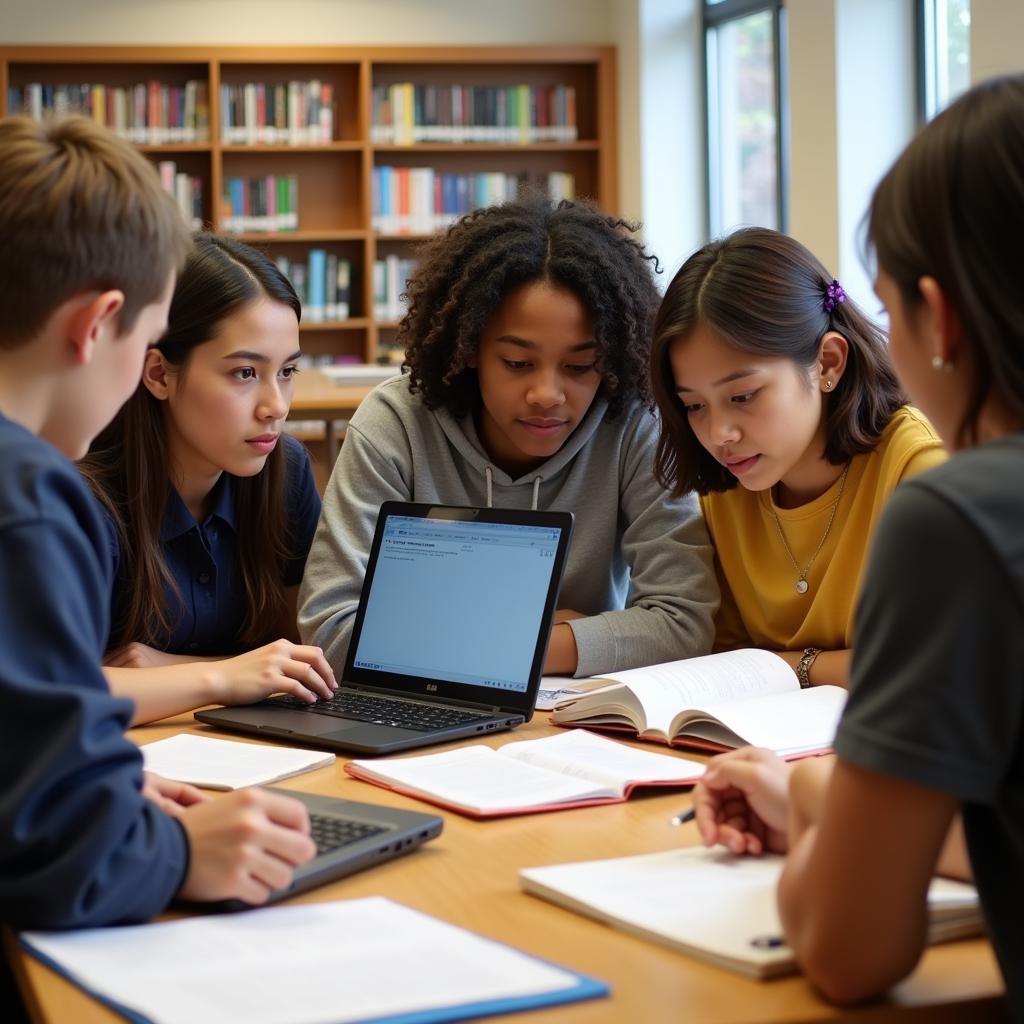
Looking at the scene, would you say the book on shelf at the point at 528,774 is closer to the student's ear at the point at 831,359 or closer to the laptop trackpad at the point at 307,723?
the laptop trackpad at the point at 307,723

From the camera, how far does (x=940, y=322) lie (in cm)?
82

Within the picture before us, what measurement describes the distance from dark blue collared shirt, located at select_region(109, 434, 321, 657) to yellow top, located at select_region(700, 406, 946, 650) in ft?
2.01

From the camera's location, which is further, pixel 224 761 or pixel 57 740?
pixel 224 761

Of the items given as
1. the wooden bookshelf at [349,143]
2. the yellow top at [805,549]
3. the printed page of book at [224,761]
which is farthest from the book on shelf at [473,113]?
the printed page of book at [224,761]

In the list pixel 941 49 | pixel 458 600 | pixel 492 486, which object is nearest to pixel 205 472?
pixel 492 486

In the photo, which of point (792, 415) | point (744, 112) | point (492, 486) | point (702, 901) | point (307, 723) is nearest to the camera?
point (702, 901)

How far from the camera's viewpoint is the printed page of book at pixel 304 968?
0.79 metres

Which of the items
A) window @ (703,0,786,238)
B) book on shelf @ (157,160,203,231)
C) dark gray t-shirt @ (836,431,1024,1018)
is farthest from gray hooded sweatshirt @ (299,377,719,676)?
book on shelf @ (157,160,203,231)

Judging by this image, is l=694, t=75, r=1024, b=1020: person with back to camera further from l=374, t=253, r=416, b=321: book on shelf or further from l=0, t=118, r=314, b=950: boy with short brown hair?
l=374, t=253, r=416, b=321: book on shelf

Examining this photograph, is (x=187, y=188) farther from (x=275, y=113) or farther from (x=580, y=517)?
(x=580, y=517)

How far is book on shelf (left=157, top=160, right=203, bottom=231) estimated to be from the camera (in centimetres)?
629

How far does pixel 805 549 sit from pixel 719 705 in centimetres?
44

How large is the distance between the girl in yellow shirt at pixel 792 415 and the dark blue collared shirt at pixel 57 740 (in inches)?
→ 38.1

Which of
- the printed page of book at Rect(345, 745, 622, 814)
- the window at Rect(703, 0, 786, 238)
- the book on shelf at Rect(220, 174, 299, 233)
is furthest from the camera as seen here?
the book on shelf at Rect(220, 174, 299, 233)
